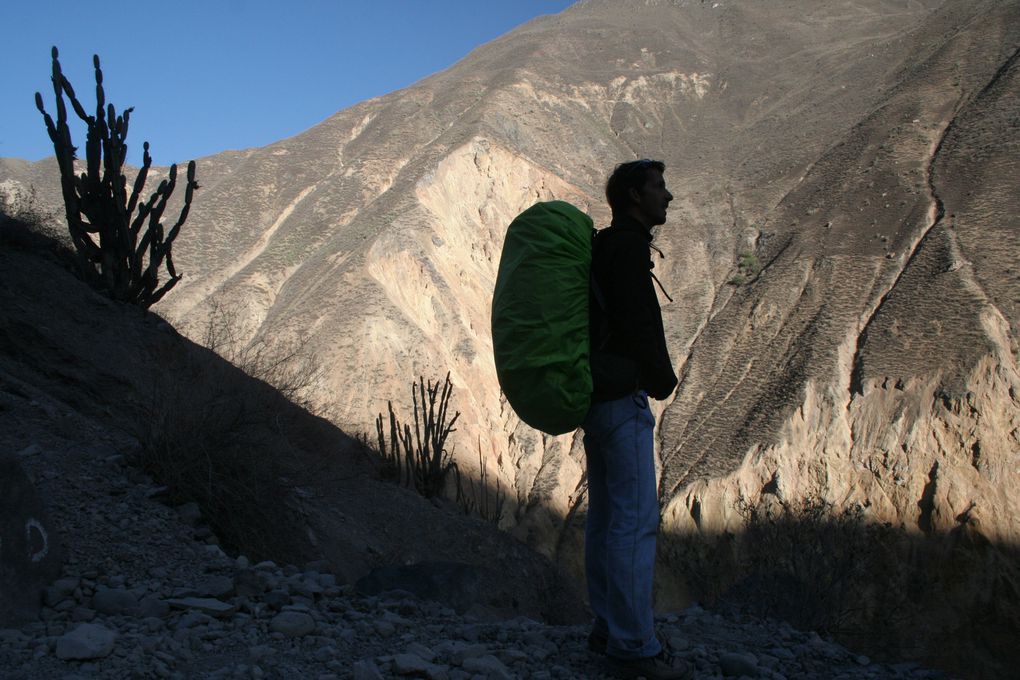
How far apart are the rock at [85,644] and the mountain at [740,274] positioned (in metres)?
3.82

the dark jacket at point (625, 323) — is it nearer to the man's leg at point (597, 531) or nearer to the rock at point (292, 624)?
the man's leg at point (597, 531)

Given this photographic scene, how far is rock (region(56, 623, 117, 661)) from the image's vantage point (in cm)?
277

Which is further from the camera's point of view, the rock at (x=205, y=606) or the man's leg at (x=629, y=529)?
the rock at (x=205, y=606)

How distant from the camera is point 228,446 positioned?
5066 mm

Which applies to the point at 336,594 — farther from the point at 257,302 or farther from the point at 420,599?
the point at 257,302

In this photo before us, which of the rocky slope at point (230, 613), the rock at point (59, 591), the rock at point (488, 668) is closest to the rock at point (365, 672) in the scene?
the rocky slope at point (230, 613)

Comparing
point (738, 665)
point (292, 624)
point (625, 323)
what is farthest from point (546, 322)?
point (738, 665)

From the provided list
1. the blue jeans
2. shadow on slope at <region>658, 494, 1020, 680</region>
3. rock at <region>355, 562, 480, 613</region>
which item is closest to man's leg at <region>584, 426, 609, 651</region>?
the blue jeans

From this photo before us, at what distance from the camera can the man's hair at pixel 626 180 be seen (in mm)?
3586

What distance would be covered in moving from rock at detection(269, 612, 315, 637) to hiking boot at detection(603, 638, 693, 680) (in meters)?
1.13

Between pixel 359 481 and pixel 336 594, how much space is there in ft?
17.1

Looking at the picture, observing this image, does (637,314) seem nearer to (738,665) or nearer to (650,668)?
(650,668)

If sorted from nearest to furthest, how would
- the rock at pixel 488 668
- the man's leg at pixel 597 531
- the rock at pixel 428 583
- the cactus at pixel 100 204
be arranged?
the rock at pixel 488 668 → the man's leg at pixel 597 531 → the rock at pixel 428 583 → the cactus at pixel 100 204

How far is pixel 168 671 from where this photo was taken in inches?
109
